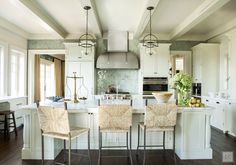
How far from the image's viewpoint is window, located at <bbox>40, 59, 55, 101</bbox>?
26.2 feet

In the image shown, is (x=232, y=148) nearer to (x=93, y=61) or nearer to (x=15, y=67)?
(x=93, y=61)

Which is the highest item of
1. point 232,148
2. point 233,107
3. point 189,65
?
point 189,65

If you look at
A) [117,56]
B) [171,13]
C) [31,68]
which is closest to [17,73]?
[31,68]

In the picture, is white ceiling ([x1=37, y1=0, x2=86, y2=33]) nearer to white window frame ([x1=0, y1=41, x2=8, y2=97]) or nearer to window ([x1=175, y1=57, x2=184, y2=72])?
white window frame ([x1=0, y1=41, x2=8, y2=97])

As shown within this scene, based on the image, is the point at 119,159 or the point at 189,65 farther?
the point at 189,65

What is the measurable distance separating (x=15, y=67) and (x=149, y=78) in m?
4.11

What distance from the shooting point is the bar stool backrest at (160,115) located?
2854 millimetres

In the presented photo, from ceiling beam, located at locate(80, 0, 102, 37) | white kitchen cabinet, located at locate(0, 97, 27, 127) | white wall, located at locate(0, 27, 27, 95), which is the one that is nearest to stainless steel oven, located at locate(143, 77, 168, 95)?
ceiling beam, located at locate(80, 0, 102, 37)

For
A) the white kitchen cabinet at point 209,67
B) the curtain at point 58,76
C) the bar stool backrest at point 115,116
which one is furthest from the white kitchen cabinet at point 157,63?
the curtain at point 58,76

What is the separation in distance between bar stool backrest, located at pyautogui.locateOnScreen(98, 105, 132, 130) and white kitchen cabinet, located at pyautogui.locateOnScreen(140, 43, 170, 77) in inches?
129

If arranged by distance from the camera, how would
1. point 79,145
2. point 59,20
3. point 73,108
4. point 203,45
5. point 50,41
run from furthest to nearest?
point 50,41 → point 203,45 → point 59,20 → point 79,145 → point 73,108

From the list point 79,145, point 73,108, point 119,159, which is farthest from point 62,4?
point 119,159

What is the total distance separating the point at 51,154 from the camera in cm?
327

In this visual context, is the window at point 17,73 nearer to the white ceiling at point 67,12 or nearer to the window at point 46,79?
the window at point 46,79
